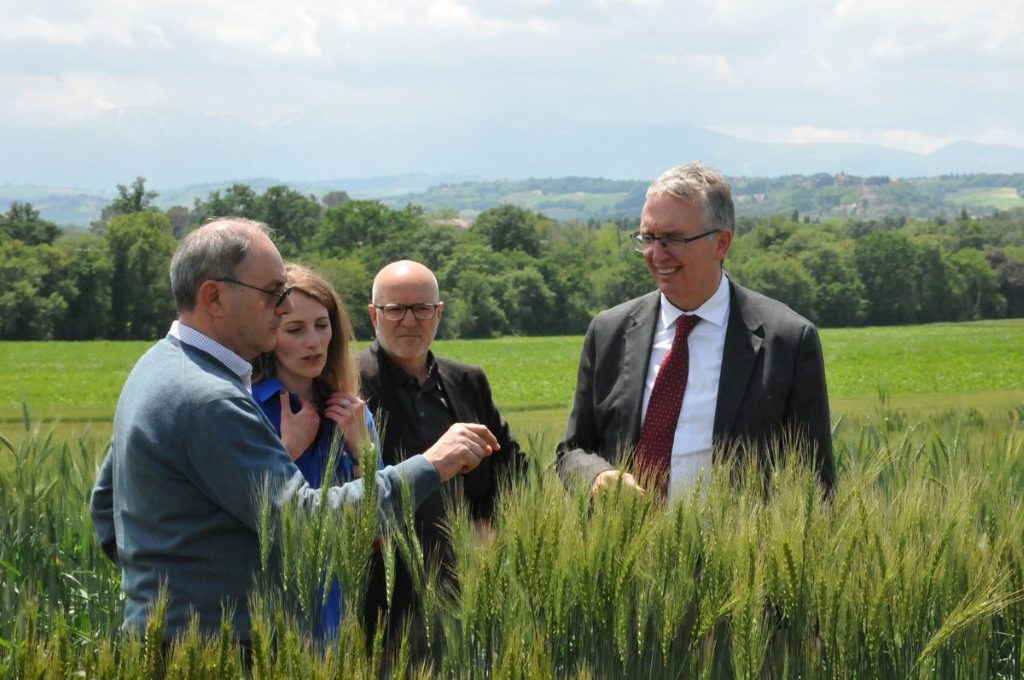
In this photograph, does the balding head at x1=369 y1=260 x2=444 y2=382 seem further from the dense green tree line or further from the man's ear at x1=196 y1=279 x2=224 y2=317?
the dense green tree line

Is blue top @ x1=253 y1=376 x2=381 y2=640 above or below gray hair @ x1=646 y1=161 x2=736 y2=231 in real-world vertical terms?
below

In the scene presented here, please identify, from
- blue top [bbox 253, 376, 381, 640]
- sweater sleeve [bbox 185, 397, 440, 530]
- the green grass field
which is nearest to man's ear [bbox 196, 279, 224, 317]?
sweater sleeve [bbox 185, 397, 440, 530]

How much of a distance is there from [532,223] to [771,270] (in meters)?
31.6

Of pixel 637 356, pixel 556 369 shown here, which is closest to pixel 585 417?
pixel 637 356

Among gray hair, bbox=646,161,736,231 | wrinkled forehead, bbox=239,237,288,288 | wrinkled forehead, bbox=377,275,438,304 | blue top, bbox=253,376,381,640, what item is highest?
gray hair, bbox=646,161,736,231

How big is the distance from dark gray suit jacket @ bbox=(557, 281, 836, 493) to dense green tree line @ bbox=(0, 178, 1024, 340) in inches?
2277

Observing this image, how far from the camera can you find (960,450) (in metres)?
5.68

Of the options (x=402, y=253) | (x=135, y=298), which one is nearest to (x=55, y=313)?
(x=135, y=298)

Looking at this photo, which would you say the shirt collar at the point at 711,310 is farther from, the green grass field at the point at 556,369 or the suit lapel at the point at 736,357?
the green grass field at the point at 556,369

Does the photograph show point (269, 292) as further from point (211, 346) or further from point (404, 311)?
point (404, 311)

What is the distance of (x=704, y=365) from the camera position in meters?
4.34

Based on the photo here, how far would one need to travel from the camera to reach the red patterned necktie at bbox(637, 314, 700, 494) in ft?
13.8

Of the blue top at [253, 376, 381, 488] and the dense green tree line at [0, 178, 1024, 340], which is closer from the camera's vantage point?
the blue top at [253, 376, 381, 488]

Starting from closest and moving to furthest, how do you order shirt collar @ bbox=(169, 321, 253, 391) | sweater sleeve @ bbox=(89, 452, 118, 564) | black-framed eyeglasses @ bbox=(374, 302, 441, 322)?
shirt collar @ bbox=(169, 321, 253, 391)
sweater sleeve @ bbox=(89, 452, 118, 564)
black-framed eyeglasses @ bbox=(374, 302, 441, 322)
